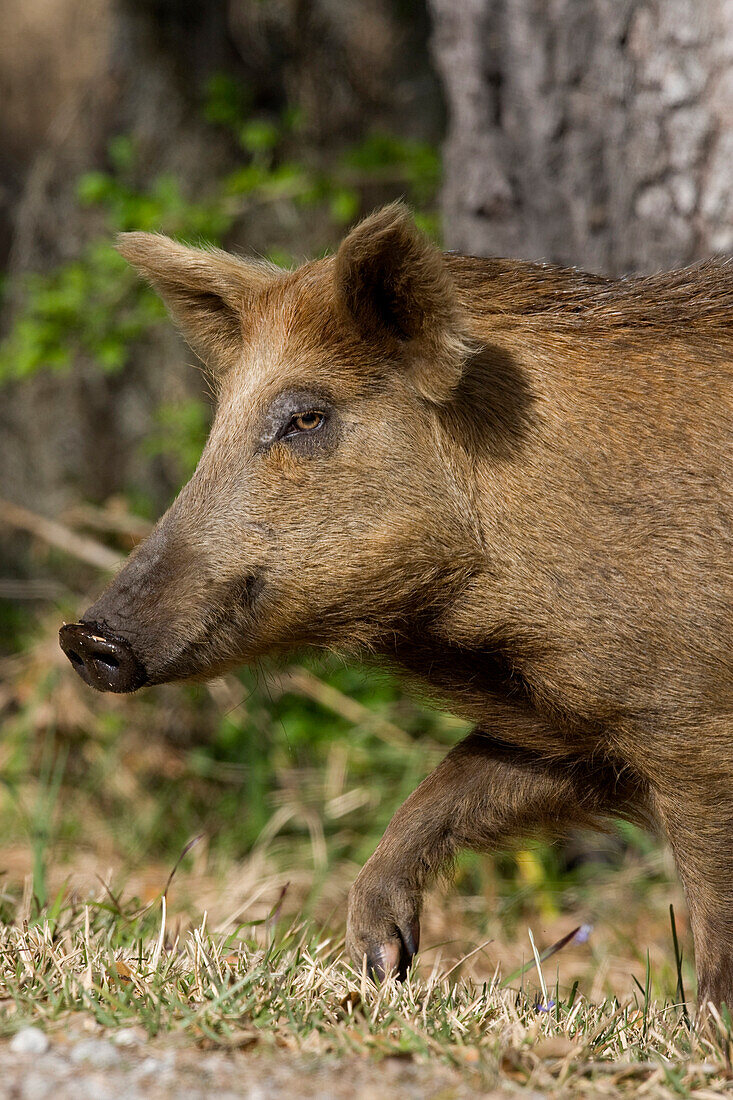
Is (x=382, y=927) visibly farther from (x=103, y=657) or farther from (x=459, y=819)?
(x=103, y=657)

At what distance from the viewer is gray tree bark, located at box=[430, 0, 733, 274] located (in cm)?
483

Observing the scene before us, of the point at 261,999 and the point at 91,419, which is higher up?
the point at 91,419

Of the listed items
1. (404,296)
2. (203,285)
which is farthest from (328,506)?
(203,285)

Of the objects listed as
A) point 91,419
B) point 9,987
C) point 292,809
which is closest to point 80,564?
point 91,419

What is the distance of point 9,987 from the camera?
2.77 meters

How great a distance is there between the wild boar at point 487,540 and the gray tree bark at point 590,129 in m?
1.35

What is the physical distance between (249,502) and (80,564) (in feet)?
14.4

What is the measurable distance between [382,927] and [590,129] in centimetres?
325

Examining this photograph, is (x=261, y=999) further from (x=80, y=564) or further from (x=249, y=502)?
(x=80, y=564)

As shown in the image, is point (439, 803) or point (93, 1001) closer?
point (93, 1001)

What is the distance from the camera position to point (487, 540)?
10.9 feet

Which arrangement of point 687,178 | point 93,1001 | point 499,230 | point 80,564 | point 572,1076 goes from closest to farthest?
1. point 572,1076
2. point 93,1001
3. point 687,178
4. point 499,230
5. point 80,564

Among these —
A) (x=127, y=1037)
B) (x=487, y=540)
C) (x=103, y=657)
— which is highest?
(x=487, y=540)

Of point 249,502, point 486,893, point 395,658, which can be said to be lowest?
point 486,893
